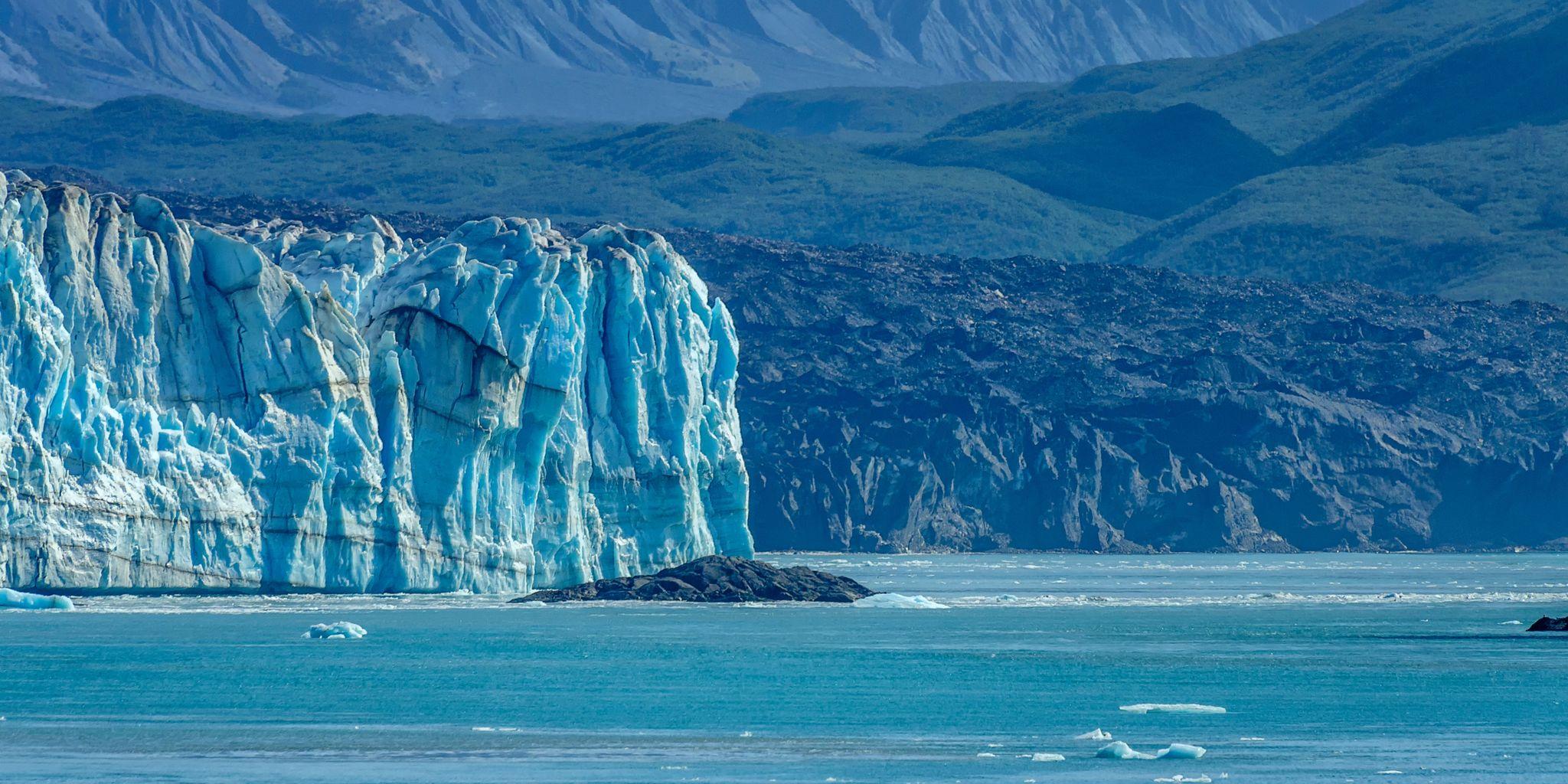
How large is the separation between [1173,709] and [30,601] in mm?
33781

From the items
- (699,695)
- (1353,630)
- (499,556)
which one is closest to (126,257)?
(499,556)

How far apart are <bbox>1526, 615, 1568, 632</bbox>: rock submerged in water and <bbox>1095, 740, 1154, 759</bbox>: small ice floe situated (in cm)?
3539

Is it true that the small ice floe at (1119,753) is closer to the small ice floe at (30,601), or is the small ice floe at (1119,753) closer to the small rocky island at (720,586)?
the small ice floe at (30,601)

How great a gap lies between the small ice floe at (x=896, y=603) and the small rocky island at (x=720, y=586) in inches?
29.2

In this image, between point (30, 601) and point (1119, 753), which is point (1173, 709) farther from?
point (30, 601)

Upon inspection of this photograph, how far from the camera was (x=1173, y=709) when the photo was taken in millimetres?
47438

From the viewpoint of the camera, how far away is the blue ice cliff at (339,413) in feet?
213

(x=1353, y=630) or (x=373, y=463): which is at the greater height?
(x=373, y=463)

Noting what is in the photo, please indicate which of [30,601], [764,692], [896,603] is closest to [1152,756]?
[764,692]

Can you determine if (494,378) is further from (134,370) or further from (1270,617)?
(1270,617)

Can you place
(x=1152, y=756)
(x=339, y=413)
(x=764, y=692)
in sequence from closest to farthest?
1. (x=1152, y=756)
2. (x=764, y=692)
3. (x=339, y=413)

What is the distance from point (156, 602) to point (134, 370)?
983 centimetres

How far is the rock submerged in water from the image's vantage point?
72.4m

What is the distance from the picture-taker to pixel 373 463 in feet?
233
